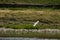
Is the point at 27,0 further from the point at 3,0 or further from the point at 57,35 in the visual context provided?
the point at 57,35

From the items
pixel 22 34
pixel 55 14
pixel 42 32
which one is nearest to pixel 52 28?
pixel 42 32

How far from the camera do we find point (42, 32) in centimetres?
1384

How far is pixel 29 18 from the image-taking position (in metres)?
17.0

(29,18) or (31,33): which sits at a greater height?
(31,33)

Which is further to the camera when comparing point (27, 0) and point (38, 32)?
point (27, 0)

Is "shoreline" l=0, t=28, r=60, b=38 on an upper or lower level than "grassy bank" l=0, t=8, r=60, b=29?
upper

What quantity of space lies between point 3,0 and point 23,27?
601 cm

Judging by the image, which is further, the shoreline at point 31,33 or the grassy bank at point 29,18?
the grassy bank at point 29,18

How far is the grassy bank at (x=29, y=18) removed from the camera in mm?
15078

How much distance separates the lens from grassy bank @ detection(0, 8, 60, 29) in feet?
49.5

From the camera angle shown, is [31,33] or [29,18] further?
[29,18]

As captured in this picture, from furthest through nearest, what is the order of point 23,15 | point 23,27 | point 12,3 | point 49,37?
point 12,3 → point 23,15 → point 23,27 → point 49,37

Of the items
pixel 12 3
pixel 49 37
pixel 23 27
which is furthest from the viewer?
pixel 12 3

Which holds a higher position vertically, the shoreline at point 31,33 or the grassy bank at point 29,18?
the shoreline at point 31,33
